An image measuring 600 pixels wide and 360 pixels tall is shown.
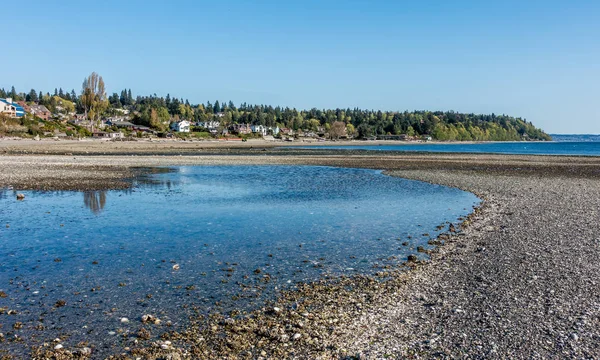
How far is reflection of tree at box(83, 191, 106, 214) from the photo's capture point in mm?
20898

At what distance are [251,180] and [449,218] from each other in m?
19.5

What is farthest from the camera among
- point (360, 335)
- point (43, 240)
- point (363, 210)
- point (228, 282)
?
point (363, 210)

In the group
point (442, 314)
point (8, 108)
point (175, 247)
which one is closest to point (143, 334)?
point (442, 314)

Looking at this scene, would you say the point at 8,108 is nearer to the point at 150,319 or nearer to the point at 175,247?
the point at 175,247

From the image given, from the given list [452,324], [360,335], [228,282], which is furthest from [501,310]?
[228,282]

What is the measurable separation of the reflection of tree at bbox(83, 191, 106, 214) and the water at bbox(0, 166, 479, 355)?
47mm

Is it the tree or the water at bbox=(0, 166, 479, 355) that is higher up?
the tree

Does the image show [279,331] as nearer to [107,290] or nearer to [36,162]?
[107,290]

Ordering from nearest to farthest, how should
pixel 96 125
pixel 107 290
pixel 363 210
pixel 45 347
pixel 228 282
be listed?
pixel 45 347
pixel 107 290
pixel 228 282
pixel 363 210
pixel 96 125

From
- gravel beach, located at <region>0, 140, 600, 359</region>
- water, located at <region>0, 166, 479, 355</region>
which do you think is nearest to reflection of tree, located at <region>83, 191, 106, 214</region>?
water, located at <region>0, 166, 479, 355</region>

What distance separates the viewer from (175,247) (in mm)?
14062

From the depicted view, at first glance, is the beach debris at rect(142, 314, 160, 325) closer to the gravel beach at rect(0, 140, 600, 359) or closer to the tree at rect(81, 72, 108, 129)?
the gravel beach at rect(0, 140, 600, 359)

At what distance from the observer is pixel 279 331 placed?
7.93 m

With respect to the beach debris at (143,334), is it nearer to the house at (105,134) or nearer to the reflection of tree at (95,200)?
the reflection of tree at (95,200)
